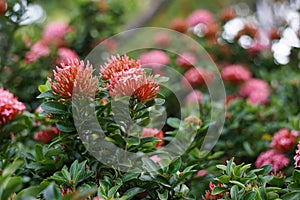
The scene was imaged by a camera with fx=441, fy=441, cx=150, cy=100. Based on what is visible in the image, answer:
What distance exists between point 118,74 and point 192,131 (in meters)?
0.37

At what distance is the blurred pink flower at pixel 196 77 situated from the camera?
1.84 m

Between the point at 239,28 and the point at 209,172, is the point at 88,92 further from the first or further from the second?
the point at 239,28

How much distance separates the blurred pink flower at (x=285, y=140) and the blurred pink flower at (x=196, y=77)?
2.06 feet

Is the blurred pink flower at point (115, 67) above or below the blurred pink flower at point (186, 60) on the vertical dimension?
below

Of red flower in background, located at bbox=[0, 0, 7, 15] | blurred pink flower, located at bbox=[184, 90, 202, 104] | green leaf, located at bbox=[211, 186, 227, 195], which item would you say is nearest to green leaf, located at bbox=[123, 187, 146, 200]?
green leaf, located at bbox=[211, 186, 227, 195]

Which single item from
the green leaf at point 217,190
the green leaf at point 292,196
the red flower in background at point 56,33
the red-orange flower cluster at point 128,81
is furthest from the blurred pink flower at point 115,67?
the red flower in background at point 56,33

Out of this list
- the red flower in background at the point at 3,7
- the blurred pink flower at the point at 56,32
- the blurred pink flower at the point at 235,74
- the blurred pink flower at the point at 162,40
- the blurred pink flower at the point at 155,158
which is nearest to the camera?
the blurred pink flower at the point at 155,158

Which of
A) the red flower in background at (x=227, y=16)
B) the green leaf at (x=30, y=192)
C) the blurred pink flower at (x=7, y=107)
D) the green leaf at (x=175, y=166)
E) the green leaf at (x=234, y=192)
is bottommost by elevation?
the green leaf at (x=234, y=192)

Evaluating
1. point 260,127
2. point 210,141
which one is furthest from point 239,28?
point 210,141

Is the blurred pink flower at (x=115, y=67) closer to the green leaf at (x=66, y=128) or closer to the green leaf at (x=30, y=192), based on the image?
the green leaf at (x=66, y=128)

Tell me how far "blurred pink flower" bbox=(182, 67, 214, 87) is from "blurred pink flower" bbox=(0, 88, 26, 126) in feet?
2.78

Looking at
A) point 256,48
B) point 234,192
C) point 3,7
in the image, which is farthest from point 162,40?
point 234,192

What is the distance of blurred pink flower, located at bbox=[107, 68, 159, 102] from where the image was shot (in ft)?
3.10

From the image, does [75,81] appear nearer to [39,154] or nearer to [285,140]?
[39,154]
